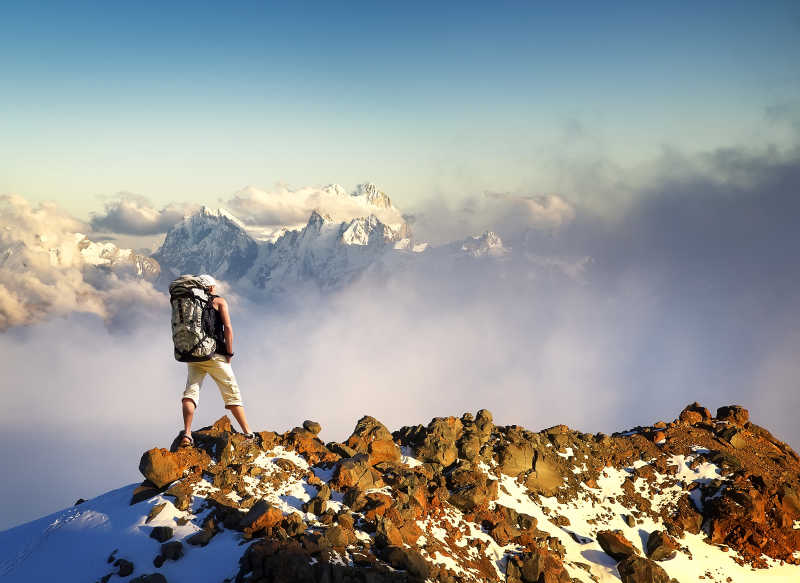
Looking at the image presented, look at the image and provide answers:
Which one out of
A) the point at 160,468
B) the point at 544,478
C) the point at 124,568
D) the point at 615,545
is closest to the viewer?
the point at 124,568

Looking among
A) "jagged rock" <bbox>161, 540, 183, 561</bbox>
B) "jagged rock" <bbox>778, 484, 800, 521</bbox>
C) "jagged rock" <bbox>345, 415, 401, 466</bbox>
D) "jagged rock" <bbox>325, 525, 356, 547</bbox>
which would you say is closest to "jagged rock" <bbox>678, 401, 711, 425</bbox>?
"jagged rock" <bbox>778, 484, 800, 521</bbox>

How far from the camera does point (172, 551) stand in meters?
11.4

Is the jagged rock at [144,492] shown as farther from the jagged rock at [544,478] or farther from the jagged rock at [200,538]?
the jagged rock at [544,478]

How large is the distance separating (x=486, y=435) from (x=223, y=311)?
470 inches

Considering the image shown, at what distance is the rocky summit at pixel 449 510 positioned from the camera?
37.9ft

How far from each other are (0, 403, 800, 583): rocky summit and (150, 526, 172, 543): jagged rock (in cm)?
3

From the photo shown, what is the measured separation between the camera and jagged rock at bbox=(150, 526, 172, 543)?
39.3 feet

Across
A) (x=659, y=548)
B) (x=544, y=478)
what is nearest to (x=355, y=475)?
(x=544, y=478)

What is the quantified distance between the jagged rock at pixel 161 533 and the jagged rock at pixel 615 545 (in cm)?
1290

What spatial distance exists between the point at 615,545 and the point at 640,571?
1016 mm

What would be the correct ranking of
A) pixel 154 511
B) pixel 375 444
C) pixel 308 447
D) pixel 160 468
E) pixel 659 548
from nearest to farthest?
pixel 154 511
pixel 160 468
pixel 659 548
pixel 308 447
pixel 375 444

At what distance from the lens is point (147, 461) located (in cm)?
1430

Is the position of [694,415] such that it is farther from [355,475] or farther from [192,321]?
[192,321]

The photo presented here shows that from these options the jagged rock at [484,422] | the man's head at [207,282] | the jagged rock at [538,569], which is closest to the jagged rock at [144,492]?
the man's head at [207,282]
